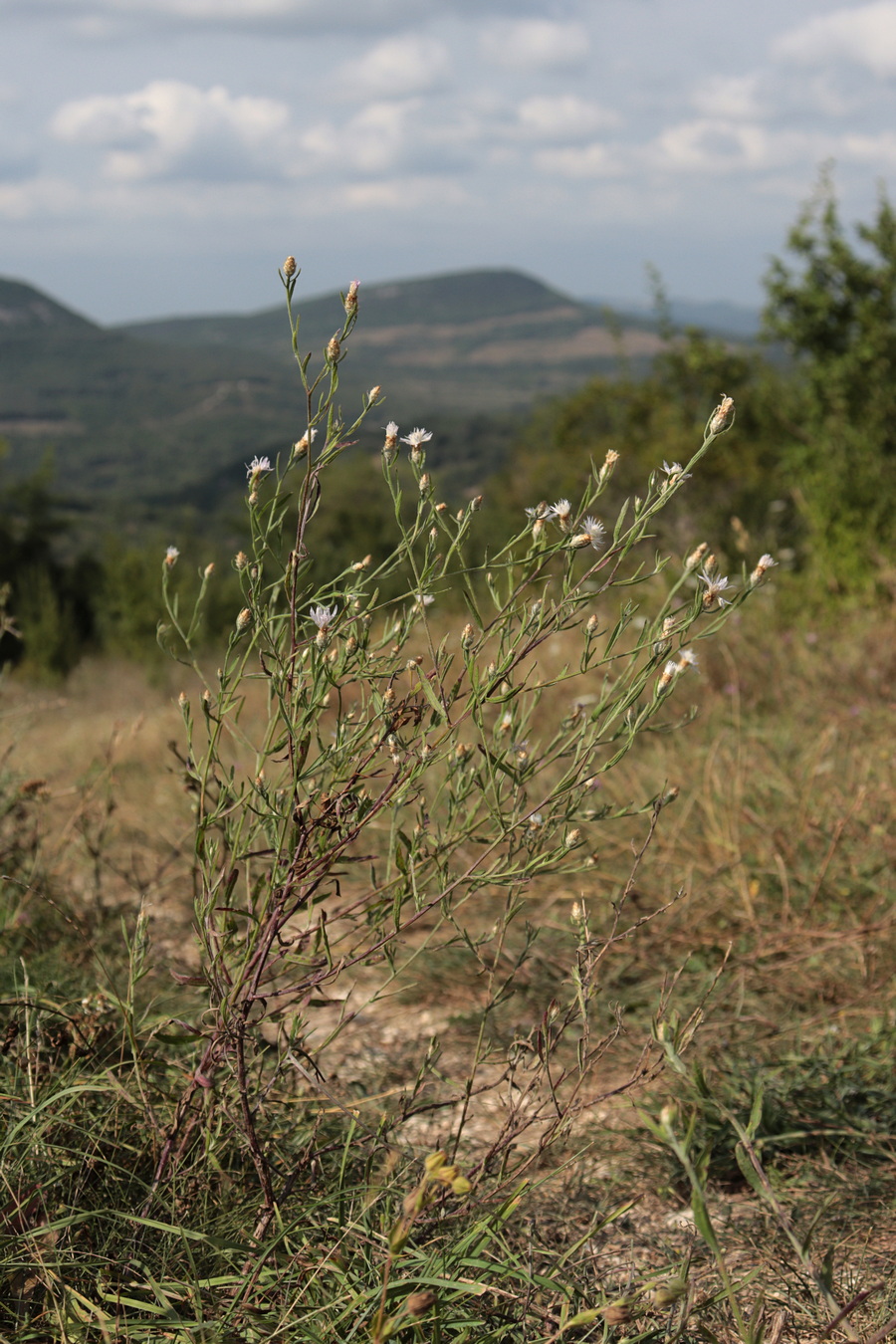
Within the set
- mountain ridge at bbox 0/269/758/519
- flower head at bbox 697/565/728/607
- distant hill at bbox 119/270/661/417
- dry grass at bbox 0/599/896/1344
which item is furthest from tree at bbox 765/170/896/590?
distant hill at bbox 119/270/661/417

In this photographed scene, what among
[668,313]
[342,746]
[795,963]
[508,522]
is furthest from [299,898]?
[508,522]

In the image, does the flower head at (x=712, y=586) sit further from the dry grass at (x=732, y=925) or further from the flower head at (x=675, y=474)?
the dry grass at (x=732, y=925)

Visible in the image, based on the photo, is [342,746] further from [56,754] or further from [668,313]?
[668,313]

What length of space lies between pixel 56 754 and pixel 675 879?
16.4 ft

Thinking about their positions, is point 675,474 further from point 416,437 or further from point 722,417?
point 416,437

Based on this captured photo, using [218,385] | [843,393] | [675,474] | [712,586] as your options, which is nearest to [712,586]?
[712,586]

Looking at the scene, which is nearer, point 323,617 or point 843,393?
point 323,617

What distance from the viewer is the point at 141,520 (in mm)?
61562

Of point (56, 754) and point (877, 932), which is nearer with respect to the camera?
point (877, 932)

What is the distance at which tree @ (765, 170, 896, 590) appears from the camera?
6.80 m

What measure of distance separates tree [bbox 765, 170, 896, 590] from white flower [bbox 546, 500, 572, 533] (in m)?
5.16

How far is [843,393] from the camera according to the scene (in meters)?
8.29

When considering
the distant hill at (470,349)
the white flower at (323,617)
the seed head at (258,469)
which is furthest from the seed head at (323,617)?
the distant hill at (470,349)

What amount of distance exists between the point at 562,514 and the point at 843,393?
7.93 meters
